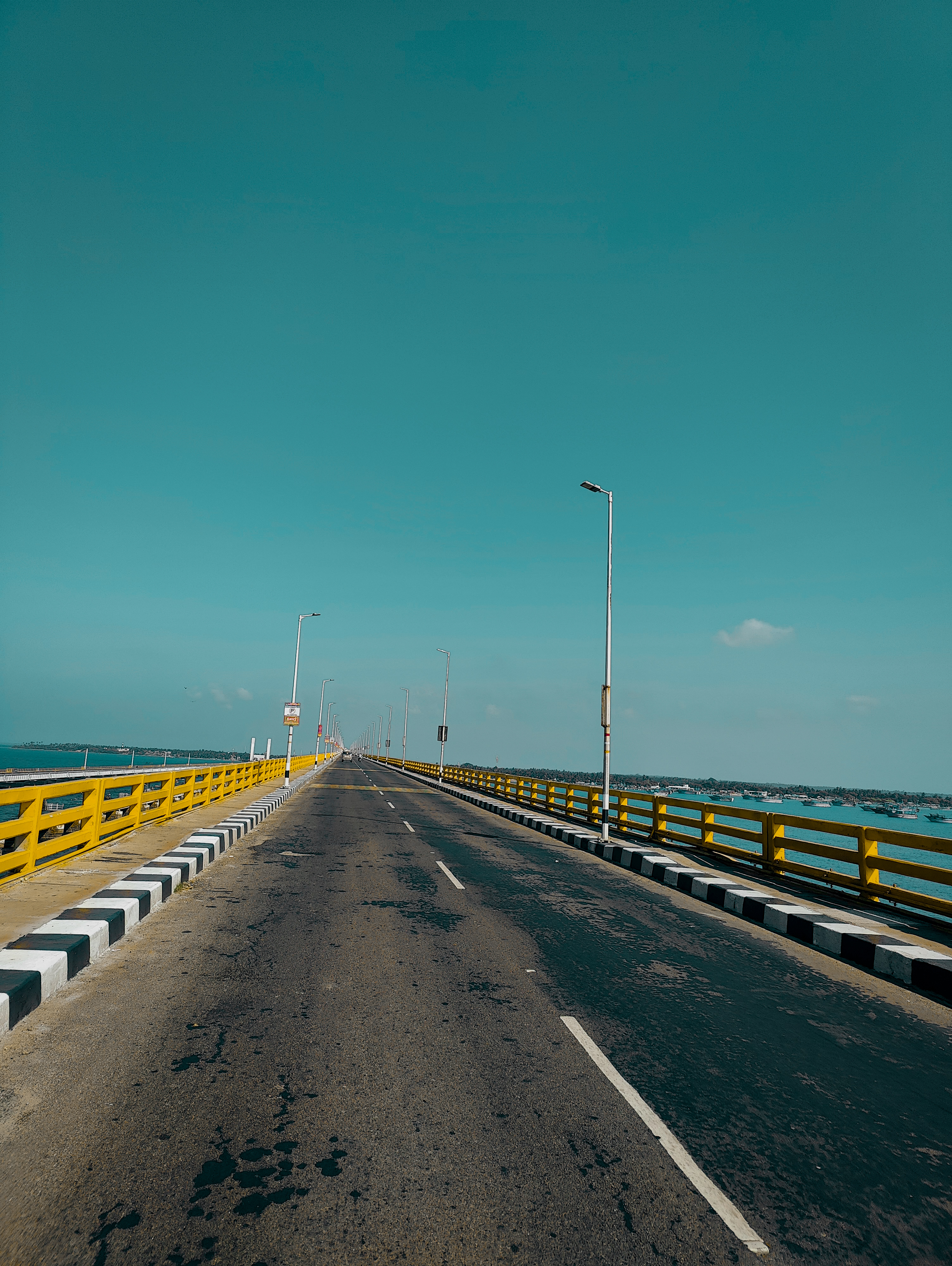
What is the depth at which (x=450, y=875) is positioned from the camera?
35.2 feet

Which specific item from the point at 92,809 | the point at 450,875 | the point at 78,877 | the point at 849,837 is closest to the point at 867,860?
the point at 450,875

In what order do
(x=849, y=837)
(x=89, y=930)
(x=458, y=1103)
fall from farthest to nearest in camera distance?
(x=849, y=837) → (x=89, y=930) → (x=458, y=1103)

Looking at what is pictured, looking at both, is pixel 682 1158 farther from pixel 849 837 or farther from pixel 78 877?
pixel 849 837

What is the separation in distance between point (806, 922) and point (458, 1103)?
5843 millimetres

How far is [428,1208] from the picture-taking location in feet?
9.18

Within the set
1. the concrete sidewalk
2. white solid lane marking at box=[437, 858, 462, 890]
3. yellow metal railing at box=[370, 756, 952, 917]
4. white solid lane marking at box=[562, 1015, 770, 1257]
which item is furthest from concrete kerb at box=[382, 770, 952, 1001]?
the concrete sidewalk

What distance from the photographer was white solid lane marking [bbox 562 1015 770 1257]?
278 centimetres

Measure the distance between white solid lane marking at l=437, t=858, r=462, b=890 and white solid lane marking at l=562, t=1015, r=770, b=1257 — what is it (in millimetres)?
5562

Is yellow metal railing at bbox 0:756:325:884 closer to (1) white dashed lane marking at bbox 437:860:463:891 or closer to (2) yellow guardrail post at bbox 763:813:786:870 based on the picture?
(1) white dashed lane marking at bbox 437:860:463:891

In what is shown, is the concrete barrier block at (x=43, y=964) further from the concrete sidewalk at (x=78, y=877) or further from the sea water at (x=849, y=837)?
the sea water at (x=849, y=837)

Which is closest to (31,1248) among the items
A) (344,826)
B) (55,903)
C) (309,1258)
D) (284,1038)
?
(309,1258)

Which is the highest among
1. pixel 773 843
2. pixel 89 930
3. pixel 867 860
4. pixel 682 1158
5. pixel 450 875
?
pixel 867 860

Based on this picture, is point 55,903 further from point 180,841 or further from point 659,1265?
point 659,1265

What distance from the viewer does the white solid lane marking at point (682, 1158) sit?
278 centimetres
